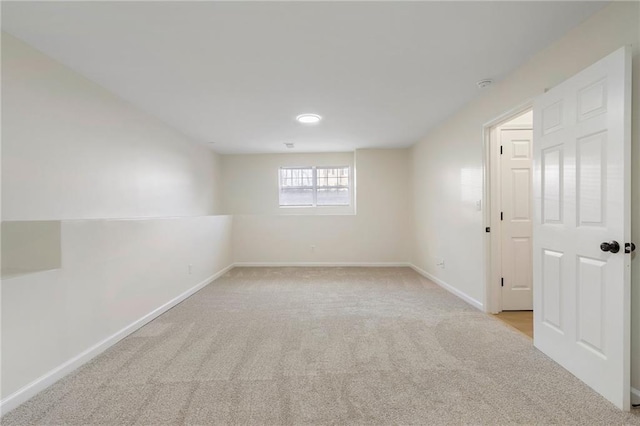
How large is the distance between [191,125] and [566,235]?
172 inches

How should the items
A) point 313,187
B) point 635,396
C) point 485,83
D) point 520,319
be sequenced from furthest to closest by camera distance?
point 313,187 → point 520,319 → point 485,83 → point 635,396

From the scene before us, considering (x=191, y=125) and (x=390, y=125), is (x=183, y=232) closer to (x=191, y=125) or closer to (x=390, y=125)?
(x=191, y=125)

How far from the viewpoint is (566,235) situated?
83.5 inches

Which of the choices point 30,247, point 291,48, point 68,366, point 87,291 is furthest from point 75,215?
point 291,48

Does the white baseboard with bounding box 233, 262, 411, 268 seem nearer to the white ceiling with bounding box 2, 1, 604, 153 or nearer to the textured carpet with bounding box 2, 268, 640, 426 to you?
the textured carpet with bounding box 2, 268, 640, 426

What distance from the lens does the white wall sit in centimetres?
197

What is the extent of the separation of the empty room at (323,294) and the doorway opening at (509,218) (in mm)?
23

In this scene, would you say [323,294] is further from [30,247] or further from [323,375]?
[30,247]

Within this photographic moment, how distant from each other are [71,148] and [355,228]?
15.6 feet

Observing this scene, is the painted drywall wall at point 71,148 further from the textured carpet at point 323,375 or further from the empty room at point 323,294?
the textured carpet at point 323,375

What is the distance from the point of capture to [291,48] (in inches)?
90.4

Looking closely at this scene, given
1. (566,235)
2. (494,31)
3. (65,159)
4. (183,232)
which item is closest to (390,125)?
(494,31)

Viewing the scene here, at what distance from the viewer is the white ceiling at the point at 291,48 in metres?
1.88

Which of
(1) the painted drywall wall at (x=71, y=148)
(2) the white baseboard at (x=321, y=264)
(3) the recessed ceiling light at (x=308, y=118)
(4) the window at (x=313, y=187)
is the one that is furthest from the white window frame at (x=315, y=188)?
(1) the painted drywall wall at (x=71, y=148)
